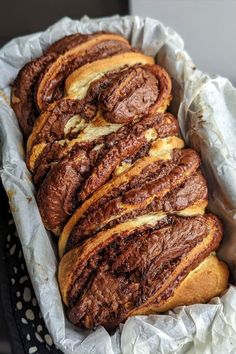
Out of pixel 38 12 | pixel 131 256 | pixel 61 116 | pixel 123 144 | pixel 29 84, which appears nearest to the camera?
pixel 131 256

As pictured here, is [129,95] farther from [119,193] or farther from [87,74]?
[119,193]

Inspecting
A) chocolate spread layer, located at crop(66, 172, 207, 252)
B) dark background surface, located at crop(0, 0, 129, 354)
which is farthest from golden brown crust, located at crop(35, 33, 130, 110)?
dark background surface, located at crop(0, 0, 129, 354)

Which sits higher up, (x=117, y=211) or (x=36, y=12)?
(x=36, y=12)

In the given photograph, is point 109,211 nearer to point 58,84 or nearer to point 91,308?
point 91,308

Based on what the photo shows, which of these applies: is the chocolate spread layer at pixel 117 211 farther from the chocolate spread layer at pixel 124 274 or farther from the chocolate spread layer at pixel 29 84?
the chocolate spread layer at pixel 29 84

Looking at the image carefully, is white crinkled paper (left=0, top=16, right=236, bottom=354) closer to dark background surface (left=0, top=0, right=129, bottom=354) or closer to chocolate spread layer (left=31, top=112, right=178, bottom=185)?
chocolate spread layer (left=31, top=112, right=178, bottom=185)

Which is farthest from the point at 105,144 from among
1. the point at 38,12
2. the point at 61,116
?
the point at 38,12
